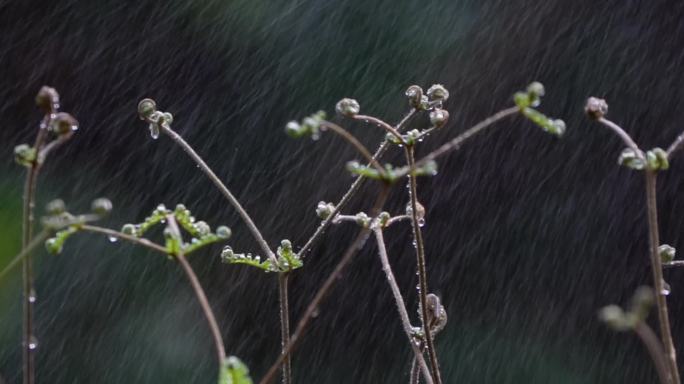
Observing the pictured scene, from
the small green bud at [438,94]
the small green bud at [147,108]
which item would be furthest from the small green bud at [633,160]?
the small green bud at [147,108]

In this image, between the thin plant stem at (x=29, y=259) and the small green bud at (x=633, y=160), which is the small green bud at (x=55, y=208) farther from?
the small green bud at (x=633, y=160)

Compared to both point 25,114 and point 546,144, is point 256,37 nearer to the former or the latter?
point 25,114

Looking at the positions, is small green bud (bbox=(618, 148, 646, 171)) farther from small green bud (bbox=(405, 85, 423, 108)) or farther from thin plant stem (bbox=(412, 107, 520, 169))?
small green bud (bbox=(405, 85, 423, 108))

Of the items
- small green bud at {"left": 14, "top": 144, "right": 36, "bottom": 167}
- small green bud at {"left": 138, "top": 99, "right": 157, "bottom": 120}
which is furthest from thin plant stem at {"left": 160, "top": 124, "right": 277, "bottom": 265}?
small green bud at {"left": 14, "top": 144, "right": 36, "bottom": 167}

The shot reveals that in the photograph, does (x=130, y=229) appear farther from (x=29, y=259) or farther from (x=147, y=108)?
(x=147, y=108)

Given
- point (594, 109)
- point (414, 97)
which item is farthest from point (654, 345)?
point (414, 97)
